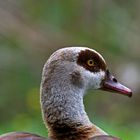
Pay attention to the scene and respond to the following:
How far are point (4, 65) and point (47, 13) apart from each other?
2.69 ft

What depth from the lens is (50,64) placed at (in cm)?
448

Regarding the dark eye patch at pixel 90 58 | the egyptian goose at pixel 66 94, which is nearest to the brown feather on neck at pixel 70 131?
the egyptian goose at pixel 66 94

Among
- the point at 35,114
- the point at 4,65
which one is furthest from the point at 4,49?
the point at 35,114

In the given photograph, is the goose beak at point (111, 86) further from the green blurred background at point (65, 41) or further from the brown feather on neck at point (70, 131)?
the green blurred background at point (65, 41)

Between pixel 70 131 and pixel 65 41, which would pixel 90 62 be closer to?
pixel 70 131

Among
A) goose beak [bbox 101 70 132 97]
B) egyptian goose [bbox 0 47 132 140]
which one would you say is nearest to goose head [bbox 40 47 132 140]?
egyptian goose [bbox 0 47 132 140]

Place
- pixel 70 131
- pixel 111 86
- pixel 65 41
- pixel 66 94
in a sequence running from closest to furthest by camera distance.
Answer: pixel 70 131
pixel 66 94
pixel 111 86
pixel 65 41

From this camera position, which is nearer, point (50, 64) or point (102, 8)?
point (50, 64)

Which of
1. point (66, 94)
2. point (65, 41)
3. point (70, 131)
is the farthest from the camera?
point (65, 41)

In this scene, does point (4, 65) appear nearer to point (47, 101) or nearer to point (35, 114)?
point (35, 114)

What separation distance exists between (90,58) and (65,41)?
607 centimetres

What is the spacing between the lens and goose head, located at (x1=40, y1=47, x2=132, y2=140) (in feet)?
14.6

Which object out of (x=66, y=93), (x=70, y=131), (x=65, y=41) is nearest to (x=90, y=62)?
(x=66, y=93)

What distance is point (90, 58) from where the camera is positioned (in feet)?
15.1
